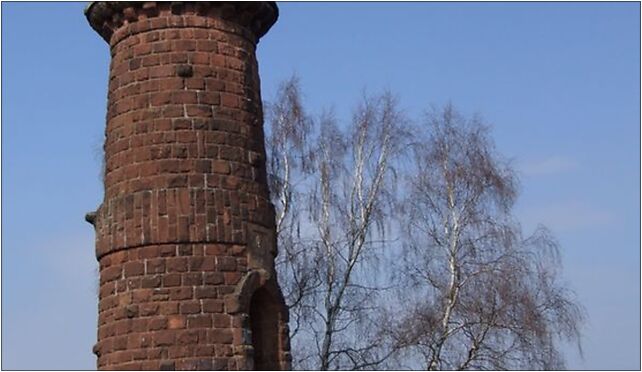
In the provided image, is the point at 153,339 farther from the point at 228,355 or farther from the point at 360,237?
the point at 360,237

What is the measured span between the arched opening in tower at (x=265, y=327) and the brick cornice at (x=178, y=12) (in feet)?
8.27

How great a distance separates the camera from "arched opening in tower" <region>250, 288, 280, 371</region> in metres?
9.37

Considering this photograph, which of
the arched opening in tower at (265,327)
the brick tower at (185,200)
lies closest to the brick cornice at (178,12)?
the brick tower at (185,200)

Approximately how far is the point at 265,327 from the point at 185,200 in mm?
1386

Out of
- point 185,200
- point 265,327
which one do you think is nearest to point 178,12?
point 185,200

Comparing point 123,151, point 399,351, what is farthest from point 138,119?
point 399,351

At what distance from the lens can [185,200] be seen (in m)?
8.97

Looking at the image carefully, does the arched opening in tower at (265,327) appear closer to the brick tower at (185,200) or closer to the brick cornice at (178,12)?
the brick tower at (185,200)

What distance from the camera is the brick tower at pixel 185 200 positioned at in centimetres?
875

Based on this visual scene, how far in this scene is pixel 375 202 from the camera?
779 inches

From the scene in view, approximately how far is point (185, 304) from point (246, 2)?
2860mm

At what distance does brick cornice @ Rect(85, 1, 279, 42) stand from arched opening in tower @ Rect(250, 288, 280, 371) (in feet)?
8.27

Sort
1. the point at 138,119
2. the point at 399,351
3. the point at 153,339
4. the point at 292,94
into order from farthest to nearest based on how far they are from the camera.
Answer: the point at 292,94
the point at 399,351
the point at 138,119
the point at 153,339

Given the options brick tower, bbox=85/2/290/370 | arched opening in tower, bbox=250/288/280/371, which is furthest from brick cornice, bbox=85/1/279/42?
arched opening in tower, bbox=250/288/280/371
